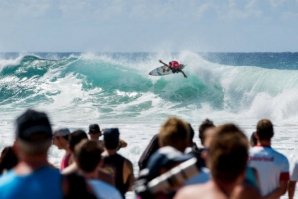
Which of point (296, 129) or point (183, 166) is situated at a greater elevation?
point (183, 166)

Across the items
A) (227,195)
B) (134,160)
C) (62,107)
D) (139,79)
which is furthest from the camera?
(139,79)

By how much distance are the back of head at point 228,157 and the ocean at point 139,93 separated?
13.9 metres

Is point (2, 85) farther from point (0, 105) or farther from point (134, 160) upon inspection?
point (134, 160)

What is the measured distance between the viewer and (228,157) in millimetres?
2176

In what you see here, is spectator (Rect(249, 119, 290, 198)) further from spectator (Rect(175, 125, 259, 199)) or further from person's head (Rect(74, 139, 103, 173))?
spectator (Rect(175, 125, 259, 199))

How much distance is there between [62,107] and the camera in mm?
24656

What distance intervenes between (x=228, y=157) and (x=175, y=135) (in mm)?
743

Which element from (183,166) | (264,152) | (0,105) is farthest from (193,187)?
(0,105)

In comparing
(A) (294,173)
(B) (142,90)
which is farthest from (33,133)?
(B) (142,90)

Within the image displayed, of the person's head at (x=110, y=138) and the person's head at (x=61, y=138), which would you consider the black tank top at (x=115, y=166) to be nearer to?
the person's head at (x=110, y=138)

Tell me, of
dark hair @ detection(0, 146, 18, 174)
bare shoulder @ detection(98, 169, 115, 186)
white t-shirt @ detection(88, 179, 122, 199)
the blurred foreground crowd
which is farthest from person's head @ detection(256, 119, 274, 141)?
dark hair @ detection(0, 146, 18, 174)

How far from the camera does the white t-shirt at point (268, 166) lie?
3922mm

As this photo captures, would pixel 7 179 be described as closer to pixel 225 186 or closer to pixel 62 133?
pixel 225 186

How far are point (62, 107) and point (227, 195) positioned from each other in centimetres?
2276
